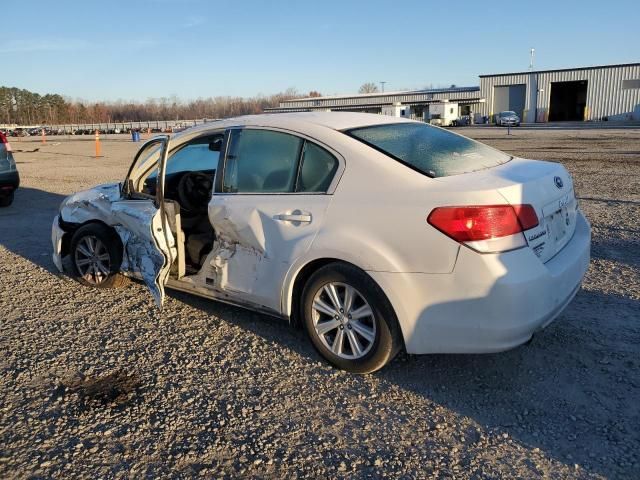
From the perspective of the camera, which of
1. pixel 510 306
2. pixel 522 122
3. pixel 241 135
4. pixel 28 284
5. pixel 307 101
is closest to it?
pixel 510 306

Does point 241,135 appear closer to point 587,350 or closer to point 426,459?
point 426,459

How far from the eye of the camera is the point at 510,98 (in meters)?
65.7

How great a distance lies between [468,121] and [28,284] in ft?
214

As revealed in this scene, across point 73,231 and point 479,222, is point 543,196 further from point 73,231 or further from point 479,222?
point 73,231

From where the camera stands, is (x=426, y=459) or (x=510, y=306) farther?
(x=510, y=306)

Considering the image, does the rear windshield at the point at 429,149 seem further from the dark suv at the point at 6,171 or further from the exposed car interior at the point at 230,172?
the dark suv at the point at 6,171

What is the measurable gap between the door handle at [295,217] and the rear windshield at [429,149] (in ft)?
2.05

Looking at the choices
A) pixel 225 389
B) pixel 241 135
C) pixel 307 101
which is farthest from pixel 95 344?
pixel 307 101

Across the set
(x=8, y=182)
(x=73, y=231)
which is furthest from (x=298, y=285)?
(x=8, y=182)

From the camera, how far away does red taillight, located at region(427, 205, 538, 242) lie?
3.02 meters

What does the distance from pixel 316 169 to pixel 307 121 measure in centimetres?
45

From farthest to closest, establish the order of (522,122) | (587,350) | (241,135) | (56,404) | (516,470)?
(522,122) → (241,135) → (587,350) → (56,404) → (516,470)

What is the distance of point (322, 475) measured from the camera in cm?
268

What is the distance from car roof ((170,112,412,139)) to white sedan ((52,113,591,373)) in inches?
0.7
